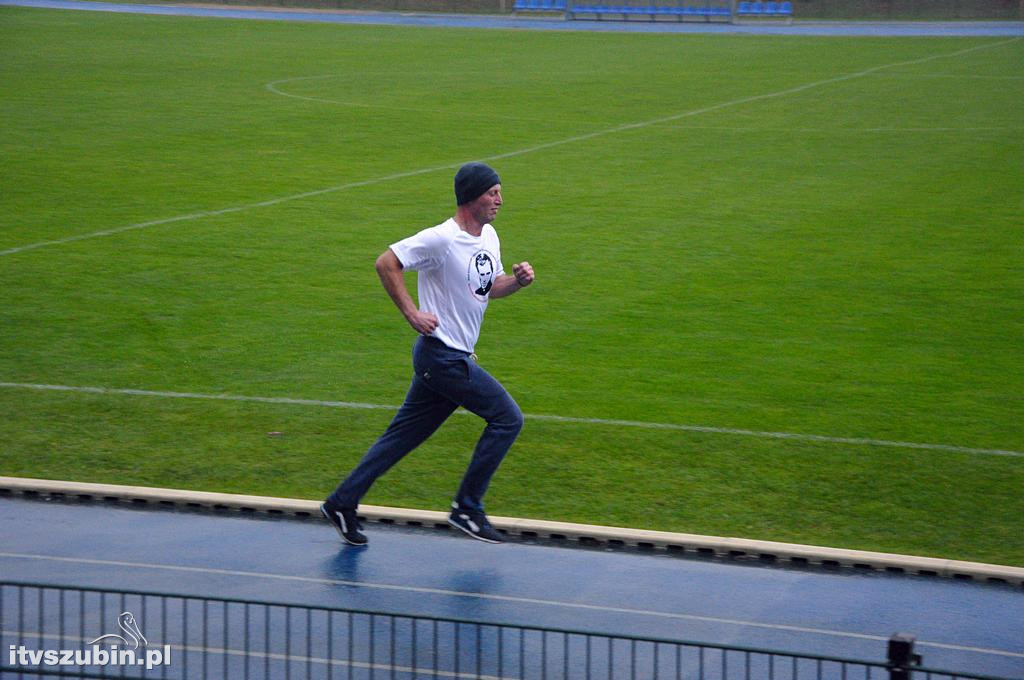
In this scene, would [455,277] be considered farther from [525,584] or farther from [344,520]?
[525,584]

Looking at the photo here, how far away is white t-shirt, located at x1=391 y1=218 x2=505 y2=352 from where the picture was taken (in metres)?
7.50

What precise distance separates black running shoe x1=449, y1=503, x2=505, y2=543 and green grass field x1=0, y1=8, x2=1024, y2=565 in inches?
33.8

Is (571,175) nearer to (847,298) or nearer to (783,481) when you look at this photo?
(847,298)

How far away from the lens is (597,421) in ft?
34.5

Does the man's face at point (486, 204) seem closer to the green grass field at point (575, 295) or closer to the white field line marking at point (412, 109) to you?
the green grass field at point (575, 295)

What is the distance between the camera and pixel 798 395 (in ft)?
36.8

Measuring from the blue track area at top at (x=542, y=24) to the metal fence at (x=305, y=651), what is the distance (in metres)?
46.5

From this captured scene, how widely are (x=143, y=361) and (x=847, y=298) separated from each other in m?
7.26

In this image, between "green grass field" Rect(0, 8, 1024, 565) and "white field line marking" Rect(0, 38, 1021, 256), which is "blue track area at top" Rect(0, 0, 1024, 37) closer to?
"white field line marking" Rect(0, 38, 1021, 256)

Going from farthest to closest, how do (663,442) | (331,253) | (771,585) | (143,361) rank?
(331,253) < (143,361) < (663,442) < (771,585)

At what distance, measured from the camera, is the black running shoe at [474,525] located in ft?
25.7

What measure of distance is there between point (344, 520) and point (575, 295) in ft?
23.5

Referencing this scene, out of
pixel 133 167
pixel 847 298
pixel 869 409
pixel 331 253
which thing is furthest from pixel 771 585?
pixel 133 167

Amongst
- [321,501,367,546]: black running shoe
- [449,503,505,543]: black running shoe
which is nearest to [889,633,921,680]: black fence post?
[449,503,505,543]: black running shoe
